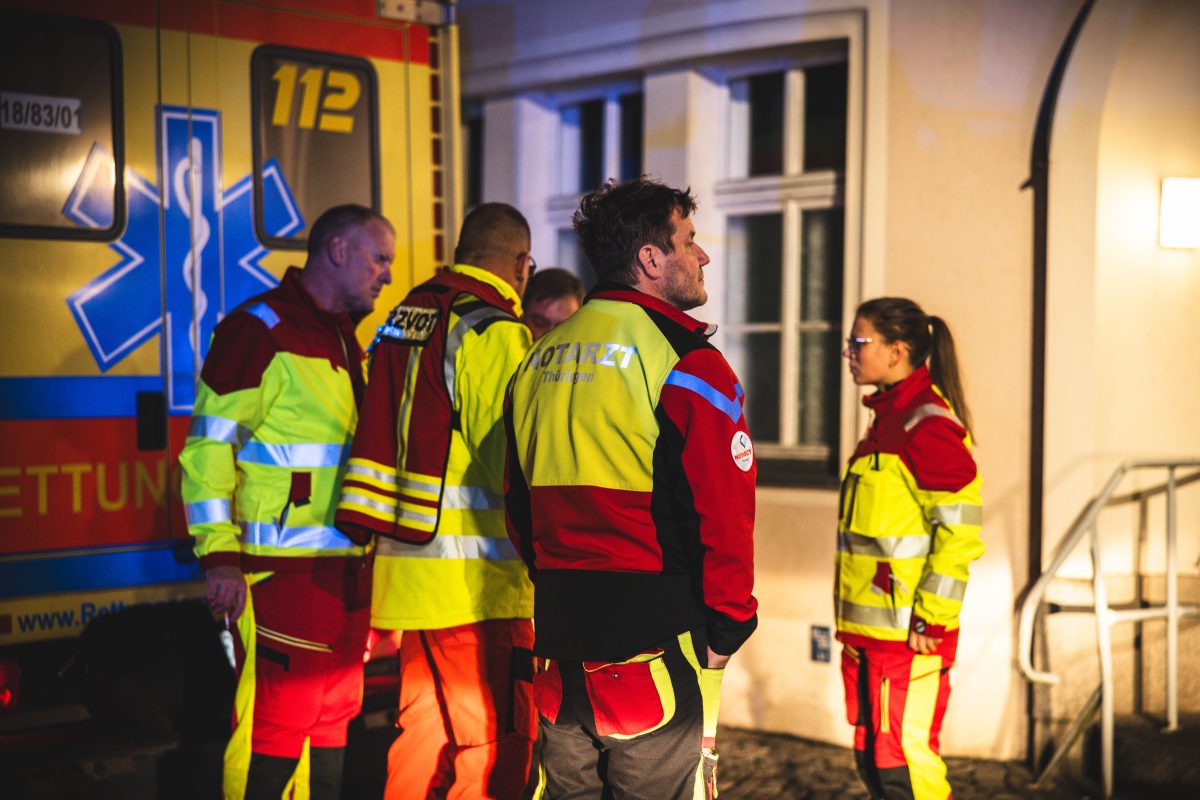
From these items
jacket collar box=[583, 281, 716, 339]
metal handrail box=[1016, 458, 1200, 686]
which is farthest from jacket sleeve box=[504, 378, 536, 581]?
metal handrail box=[1016, 458, 1200, 686]

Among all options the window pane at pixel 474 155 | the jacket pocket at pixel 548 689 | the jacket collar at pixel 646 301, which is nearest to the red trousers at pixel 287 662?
the jacket pocket at pixel 548 689

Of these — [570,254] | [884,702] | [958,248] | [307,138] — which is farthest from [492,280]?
[570,254]

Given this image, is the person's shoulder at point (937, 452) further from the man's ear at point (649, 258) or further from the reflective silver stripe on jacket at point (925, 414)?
the man's ear at point (649, 258)

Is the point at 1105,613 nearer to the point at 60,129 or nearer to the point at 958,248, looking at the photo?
the point at 958,248

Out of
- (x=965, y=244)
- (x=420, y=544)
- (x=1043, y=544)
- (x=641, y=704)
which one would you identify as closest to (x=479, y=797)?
(x=420, y=544)

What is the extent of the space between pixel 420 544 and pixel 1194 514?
3547 mm

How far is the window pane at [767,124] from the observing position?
5734 mm

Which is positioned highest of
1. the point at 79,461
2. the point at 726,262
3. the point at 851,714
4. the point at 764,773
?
the point at 726,262

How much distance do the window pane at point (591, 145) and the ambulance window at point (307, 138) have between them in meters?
2.47

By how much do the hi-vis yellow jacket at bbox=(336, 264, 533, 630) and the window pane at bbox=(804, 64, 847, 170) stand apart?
2.85 metres

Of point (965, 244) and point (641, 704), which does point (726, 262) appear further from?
point (641, 704)

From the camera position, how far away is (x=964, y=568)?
3381 mm

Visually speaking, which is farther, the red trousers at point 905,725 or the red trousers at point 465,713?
the red trousers at point 905,725

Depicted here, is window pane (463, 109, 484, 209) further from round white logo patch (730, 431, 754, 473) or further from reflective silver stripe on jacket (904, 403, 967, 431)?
round white logo patch (730, 431, 754, 473)
